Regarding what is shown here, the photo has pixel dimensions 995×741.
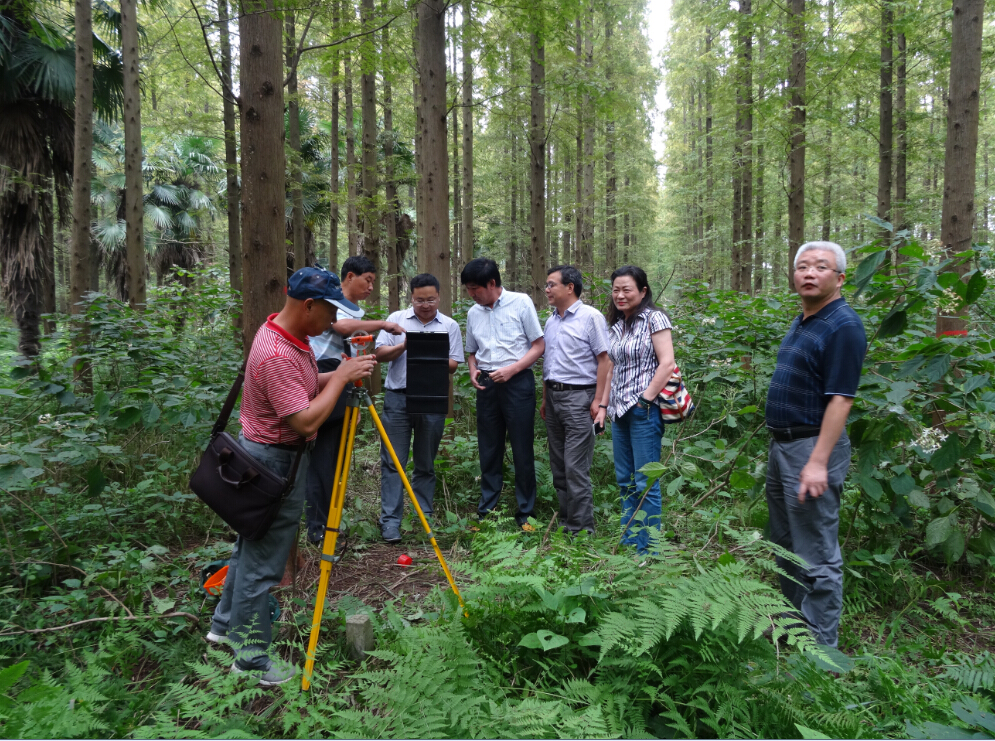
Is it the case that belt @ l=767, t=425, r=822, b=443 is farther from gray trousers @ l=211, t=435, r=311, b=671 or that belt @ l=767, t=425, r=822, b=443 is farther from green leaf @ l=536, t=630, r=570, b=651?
gray trousers @ l=211, t=435, r=311, b=671

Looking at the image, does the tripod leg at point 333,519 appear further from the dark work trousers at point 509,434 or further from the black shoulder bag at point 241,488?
the dark work trousers at point 509,434

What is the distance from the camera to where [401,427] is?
4504 millimetres

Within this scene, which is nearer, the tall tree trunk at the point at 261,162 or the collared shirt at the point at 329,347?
the tall tree trunk at the point at 261,162

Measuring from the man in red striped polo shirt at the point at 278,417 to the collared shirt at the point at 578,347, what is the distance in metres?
1.95

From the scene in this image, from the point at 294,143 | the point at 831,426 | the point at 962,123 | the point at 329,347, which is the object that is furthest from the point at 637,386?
the point at 294,143

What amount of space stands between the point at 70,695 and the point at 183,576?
→ 52.7 inches

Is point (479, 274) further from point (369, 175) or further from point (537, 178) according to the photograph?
point (537, 178)

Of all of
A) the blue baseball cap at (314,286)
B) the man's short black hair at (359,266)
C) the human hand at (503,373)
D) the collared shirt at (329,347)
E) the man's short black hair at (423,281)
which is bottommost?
the human hand at (503,373)

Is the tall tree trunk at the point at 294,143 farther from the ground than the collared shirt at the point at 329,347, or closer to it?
farther from the ground

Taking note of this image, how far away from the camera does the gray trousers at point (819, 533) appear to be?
2.72 m

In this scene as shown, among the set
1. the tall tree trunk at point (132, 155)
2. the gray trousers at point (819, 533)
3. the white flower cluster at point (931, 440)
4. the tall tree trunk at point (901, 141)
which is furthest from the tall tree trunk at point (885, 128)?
the tall tree trunk at point (132, 155)

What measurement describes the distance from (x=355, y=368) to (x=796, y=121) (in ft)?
32.8

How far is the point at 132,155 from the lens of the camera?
282 inches

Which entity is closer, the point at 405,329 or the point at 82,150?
the point at 405,329
